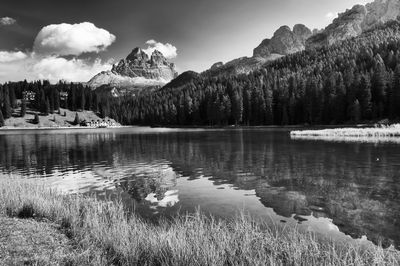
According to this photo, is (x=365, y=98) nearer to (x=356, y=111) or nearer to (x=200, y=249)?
(x=356, y=111)

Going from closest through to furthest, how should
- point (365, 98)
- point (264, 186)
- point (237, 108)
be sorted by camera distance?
point (264, 186) < point (365, 98) < point (237, 108)

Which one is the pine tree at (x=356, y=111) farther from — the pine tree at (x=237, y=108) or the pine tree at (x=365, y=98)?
the pine tree at (x=237, y=108)

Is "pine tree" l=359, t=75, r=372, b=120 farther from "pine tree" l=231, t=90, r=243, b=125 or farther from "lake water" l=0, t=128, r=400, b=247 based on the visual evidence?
"lake water" l=0, t=128, r=400, b=247

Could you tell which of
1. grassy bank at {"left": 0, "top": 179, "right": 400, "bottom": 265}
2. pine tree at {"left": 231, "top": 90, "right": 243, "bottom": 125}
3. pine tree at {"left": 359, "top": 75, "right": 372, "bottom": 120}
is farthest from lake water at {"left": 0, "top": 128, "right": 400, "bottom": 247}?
pine tree at {"left": 231, "top": 90, "right": 243, "bottom": 125}

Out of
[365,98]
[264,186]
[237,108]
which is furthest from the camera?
[237,108]

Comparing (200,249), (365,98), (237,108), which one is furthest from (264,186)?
(237,108)

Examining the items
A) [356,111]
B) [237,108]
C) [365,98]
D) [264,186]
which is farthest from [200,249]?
[237,108]

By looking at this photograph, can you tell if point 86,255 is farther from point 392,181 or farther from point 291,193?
point 392,181

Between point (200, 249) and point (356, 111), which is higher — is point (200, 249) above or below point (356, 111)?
below

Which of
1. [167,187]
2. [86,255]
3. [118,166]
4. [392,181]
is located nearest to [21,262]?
[86,255]

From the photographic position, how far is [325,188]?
81.1ft

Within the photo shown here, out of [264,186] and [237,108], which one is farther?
[237,108]

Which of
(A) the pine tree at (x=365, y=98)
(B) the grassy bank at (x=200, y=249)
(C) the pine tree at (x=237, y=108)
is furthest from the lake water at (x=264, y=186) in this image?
(C) the pine tree at (x=237, y=108)

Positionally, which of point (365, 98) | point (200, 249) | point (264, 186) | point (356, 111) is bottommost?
point (264, 186)
